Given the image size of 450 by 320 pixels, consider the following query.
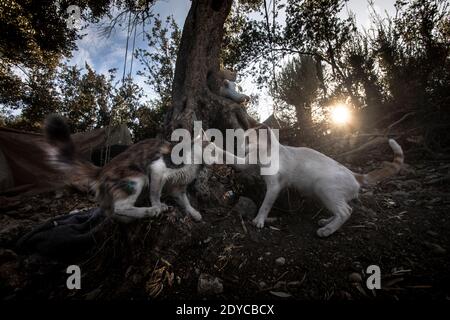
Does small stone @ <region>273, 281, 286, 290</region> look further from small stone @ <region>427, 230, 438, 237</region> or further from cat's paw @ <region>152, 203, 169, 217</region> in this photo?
small stone @ <region>427, 230, 438, 237</region>

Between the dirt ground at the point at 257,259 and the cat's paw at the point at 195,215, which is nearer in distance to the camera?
the dirt ground at the point at 257,259

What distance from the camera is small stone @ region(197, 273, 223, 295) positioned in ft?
5.34

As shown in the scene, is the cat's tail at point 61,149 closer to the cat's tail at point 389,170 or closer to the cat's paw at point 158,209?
the cat's paw at point 158,209

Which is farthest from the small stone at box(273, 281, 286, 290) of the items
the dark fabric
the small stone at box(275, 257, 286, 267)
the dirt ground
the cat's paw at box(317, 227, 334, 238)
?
the dark fabric

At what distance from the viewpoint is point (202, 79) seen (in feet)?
14.5

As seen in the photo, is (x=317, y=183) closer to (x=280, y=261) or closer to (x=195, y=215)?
(x=280, y=261)

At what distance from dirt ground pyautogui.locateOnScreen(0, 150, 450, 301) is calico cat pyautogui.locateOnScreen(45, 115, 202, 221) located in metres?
0.22

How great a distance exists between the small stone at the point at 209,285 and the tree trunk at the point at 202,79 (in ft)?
7.83

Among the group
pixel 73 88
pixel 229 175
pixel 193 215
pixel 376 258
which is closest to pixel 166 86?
pixel 73 88

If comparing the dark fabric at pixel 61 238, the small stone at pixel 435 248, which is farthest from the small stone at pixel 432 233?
the dark fabric at pixel 61 238

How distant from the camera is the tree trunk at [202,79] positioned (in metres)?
4.00

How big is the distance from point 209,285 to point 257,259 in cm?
49
